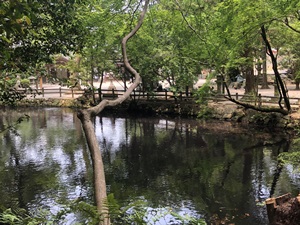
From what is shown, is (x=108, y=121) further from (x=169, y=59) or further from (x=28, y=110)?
(x=28, y=110)

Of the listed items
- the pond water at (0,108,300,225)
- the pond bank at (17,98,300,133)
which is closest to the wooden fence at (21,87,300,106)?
the pond bank at (17,98,300,133)

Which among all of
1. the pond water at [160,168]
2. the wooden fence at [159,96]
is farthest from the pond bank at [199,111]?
the pond water at [160,168]

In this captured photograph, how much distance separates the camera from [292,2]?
27.3ft

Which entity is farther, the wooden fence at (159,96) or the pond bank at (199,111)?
the wooden fence at (159,96)

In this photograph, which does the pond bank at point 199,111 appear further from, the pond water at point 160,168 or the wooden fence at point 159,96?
the pond water at point 160,168

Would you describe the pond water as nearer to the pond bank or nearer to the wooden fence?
the pond bank

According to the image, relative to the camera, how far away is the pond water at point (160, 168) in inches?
293

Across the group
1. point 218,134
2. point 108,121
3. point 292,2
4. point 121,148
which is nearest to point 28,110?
point 108,121

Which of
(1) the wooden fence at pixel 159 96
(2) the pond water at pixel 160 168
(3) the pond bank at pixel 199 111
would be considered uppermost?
(1) the wooden fence at pixel 159 96

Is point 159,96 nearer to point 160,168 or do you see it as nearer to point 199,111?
point 199,111

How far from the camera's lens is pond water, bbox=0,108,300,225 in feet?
24.4

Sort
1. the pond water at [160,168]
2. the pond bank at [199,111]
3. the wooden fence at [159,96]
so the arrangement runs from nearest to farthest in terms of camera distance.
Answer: the pond water at [160,168], the pond bank at [199,111], the wooden fence at [159,96]

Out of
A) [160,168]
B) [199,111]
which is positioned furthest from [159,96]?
[160,168]

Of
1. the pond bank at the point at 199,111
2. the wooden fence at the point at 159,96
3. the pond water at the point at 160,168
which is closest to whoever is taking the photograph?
the pond water at the point at 160,168
